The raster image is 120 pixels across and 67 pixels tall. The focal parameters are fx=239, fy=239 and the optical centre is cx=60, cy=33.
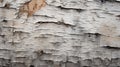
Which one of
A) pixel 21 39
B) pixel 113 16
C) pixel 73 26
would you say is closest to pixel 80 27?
pixel 73 26

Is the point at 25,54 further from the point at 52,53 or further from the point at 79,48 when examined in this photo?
the point at 79,48

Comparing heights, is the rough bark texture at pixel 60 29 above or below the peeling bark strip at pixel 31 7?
below

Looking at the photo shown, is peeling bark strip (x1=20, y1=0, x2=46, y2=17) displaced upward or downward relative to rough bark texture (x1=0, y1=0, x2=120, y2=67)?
upward

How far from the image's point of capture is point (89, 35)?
0.96m

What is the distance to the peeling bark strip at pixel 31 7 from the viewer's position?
0.96 m

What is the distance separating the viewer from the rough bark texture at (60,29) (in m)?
0.96

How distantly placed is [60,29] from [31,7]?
0.48ft

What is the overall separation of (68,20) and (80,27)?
56 millimetres

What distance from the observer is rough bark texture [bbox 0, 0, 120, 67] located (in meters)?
→ 0.96

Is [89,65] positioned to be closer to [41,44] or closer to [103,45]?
[103,45]

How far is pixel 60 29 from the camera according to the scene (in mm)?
958

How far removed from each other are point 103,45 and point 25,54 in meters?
0.32

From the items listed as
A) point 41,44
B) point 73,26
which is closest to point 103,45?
point 73,26

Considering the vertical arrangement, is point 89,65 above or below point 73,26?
below
